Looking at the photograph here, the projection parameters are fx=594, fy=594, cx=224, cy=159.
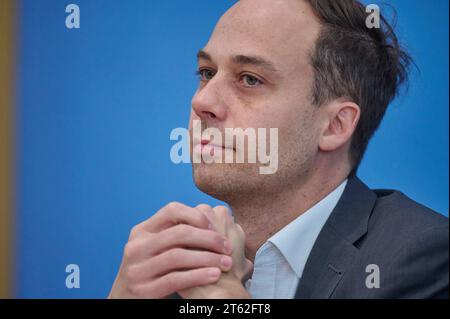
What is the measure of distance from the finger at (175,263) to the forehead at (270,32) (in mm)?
637

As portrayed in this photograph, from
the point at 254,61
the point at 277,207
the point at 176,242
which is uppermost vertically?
the point at 254,61

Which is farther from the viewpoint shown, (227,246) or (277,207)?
(277,207)

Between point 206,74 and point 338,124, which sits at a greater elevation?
point 206,74

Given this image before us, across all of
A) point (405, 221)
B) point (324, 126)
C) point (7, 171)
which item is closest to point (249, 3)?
point (324, 126)

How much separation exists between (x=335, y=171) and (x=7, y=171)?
1223mm

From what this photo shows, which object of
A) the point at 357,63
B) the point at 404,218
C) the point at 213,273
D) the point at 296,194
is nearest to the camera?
the point at 213,273

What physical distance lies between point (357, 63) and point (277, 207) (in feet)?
1.86

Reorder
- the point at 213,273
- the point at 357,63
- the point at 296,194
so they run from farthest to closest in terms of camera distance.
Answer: the point at 357,63 → the point at 296,194 → the point at 213,273

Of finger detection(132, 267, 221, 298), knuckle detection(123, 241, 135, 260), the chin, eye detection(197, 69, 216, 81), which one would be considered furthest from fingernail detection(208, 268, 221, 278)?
eye detection(197, 69, 216, 81)

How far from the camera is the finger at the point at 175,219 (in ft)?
5.17

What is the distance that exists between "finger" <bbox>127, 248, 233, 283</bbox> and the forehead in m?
0.64

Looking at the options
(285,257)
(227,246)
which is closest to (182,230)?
(227,246)

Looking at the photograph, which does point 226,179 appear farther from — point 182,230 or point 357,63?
point 357,63

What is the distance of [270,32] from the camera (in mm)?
1843
